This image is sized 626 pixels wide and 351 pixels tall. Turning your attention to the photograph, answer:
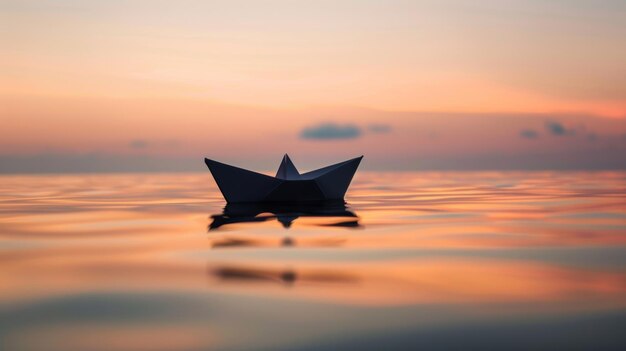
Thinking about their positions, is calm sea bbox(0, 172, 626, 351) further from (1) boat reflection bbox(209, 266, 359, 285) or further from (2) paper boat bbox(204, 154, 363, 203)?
(2) paper boat bbox(204, 154, 363, 203)

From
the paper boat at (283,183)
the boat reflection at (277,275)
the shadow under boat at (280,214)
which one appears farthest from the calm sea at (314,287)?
the paper boat at (283,183)

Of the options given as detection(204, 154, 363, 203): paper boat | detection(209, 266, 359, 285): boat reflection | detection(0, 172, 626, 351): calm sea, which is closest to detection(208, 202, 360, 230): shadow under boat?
detection(204, 154, 363, 203): paper boat

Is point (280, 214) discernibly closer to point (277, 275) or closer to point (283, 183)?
point (283, 183)

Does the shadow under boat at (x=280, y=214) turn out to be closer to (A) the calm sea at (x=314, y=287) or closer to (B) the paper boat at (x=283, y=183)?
(B) the paper boat at (x=283, y=183)

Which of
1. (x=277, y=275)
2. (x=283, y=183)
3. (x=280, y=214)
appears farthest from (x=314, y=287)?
(x=283, y=183)

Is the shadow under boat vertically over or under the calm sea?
over
